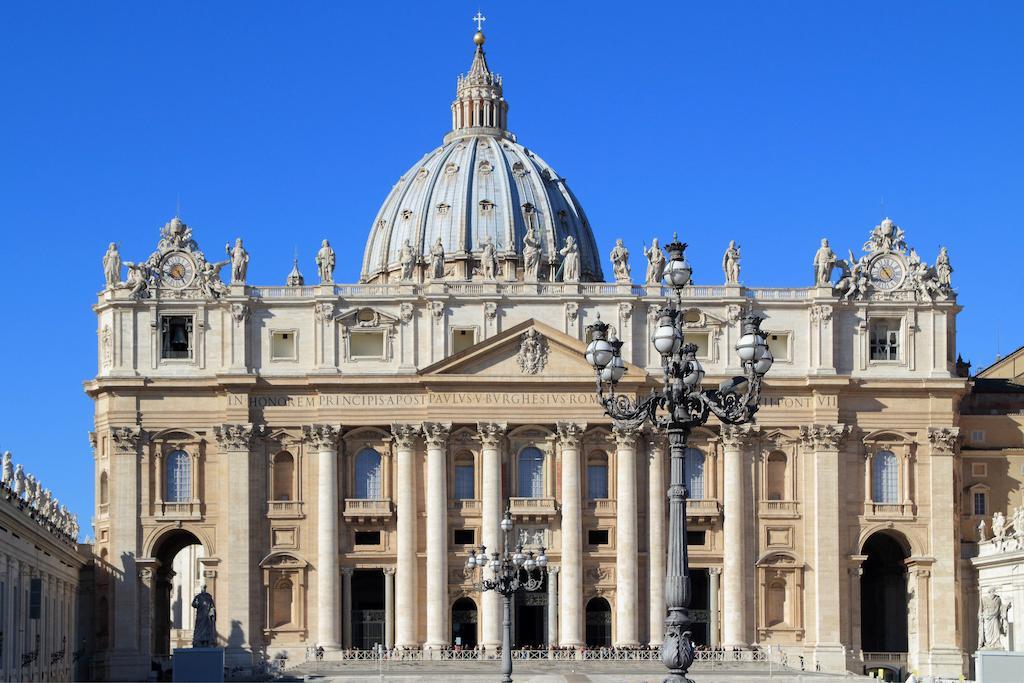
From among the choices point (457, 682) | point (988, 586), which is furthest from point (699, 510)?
point (457, 682)

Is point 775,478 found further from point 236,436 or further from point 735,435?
point 236,436

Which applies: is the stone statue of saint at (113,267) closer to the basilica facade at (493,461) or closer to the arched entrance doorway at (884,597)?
the basilica facade at (493,461)

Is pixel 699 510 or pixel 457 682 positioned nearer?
pixel 457 682

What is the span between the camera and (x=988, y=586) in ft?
333

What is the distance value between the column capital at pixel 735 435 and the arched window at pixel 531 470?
9.19 metres

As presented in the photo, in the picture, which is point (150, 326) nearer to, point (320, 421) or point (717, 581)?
point (320, 421)

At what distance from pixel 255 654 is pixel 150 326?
17.4 meters

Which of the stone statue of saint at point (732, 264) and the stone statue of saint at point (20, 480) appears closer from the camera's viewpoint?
the stone statue of saint at point (20, 480)

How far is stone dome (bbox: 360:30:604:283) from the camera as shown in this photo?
147625mm

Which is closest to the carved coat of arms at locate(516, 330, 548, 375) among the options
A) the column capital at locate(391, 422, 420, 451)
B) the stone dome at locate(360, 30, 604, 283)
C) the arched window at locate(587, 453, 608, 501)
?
the arched window at locate(587, 453, 608, 501)

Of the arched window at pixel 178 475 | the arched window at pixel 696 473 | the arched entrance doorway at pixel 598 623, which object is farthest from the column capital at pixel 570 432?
the arched window at pixel 178 475

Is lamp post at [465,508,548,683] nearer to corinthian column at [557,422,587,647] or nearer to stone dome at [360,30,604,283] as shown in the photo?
corinthian column at [557,422,587,647]

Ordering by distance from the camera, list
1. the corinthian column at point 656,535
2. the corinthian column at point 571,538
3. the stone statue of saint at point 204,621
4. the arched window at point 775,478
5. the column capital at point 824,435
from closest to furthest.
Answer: the stone statue of saint at point 204,621
the corinthian column at point 571,538
the corinthian column at point 656,535
the column capital at point 824,435
the arched window at point 775,478

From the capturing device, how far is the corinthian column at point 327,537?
10206 cm
